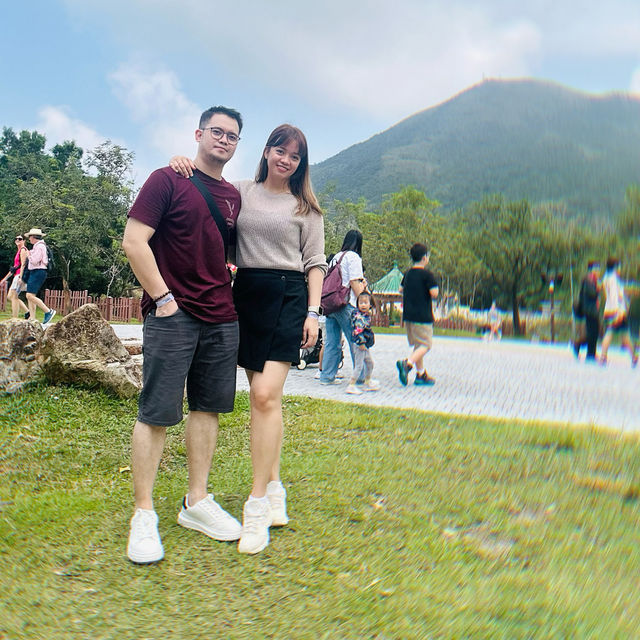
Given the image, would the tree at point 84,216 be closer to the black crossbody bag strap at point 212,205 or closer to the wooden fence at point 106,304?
the wooden fence at point 106,304

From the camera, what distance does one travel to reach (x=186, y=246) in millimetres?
3041

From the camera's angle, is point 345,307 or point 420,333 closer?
point 345,307

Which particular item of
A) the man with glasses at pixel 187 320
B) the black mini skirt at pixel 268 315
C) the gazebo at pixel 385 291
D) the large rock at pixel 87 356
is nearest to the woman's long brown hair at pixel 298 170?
the man with glasses at pixel 187 320

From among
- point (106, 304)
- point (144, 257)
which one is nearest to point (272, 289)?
point (144, 257)

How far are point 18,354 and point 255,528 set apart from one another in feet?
13.8

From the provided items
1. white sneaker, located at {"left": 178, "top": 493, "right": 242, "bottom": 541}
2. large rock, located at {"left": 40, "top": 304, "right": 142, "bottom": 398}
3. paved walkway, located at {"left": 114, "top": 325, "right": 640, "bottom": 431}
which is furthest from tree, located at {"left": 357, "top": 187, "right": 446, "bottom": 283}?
white sneaker, located at {"left": 178, "top": 493, "right": 242, "bottom": 541}

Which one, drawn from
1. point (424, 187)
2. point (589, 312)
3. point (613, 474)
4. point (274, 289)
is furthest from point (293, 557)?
point (424, 187)

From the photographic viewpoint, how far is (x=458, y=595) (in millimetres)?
2494

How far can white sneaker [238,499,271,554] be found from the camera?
9.89ft

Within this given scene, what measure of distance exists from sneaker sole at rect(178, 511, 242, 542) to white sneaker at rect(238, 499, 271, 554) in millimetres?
63

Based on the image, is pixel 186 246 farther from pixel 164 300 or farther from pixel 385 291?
pixel 385 291

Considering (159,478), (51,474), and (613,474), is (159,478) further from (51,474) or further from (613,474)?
(613,474)

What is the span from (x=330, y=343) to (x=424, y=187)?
180 feet

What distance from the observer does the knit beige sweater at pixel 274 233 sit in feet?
10.7
